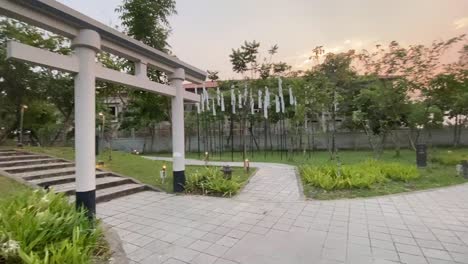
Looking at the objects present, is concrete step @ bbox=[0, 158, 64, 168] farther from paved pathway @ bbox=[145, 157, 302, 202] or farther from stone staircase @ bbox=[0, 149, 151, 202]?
paved pathway @ bbox=[145, 157, 302, 202]

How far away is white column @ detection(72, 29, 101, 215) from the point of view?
4082 millimetres

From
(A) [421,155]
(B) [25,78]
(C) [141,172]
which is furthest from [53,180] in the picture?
(A) [421,155]

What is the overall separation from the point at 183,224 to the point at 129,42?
3290 mm

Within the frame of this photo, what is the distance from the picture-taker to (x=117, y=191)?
6539 mm

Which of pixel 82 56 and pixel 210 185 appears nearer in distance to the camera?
pixel 82 56

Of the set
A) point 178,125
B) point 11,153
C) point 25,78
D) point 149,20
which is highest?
point 149,20

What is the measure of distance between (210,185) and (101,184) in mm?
2594

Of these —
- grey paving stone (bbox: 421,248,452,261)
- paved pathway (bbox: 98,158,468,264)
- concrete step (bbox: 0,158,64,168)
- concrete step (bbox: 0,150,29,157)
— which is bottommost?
grey paving stone (bbox: 421,248,452,261)

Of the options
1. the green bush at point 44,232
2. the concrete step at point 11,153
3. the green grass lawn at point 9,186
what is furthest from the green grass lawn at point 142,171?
the green bush at point 44,232

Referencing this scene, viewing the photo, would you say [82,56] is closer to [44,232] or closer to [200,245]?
[44,232]

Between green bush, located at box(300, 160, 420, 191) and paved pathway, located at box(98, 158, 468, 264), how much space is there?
831mm

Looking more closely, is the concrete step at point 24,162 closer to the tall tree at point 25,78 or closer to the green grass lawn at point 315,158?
the tall tree at point 25,78

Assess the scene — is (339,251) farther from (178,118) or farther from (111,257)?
(178,118)

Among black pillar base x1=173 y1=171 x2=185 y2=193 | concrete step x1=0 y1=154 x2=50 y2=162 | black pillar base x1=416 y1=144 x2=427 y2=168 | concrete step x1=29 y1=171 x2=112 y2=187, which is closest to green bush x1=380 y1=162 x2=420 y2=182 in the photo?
black pillar base x1=416 y1=144 x2=427 y2=168
